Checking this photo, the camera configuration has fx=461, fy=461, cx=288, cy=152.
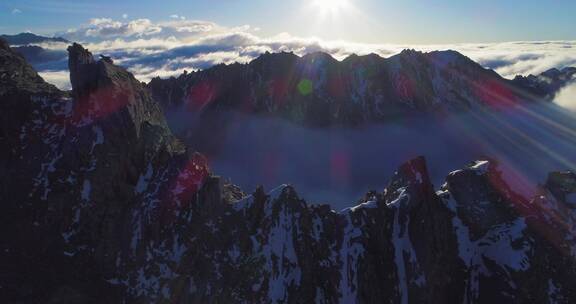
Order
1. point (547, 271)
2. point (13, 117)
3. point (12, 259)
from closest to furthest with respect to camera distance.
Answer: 1. point (12, 259)
2. point (547, 271)
3. point (13, 117)

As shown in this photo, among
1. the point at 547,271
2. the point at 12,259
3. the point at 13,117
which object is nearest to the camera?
the point at 12,259

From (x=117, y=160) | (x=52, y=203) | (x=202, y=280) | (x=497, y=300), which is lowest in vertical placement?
(x=497, y=300)

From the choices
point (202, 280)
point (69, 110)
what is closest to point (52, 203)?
point (69, 110)

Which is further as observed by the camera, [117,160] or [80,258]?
[117,160]

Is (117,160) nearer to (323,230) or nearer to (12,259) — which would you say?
(12,259)

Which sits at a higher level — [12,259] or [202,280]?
[12,259]

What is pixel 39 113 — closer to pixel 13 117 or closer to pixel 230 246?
pixel 13 117

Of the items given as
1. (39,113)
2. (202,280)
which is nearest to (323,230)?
(202,280)
